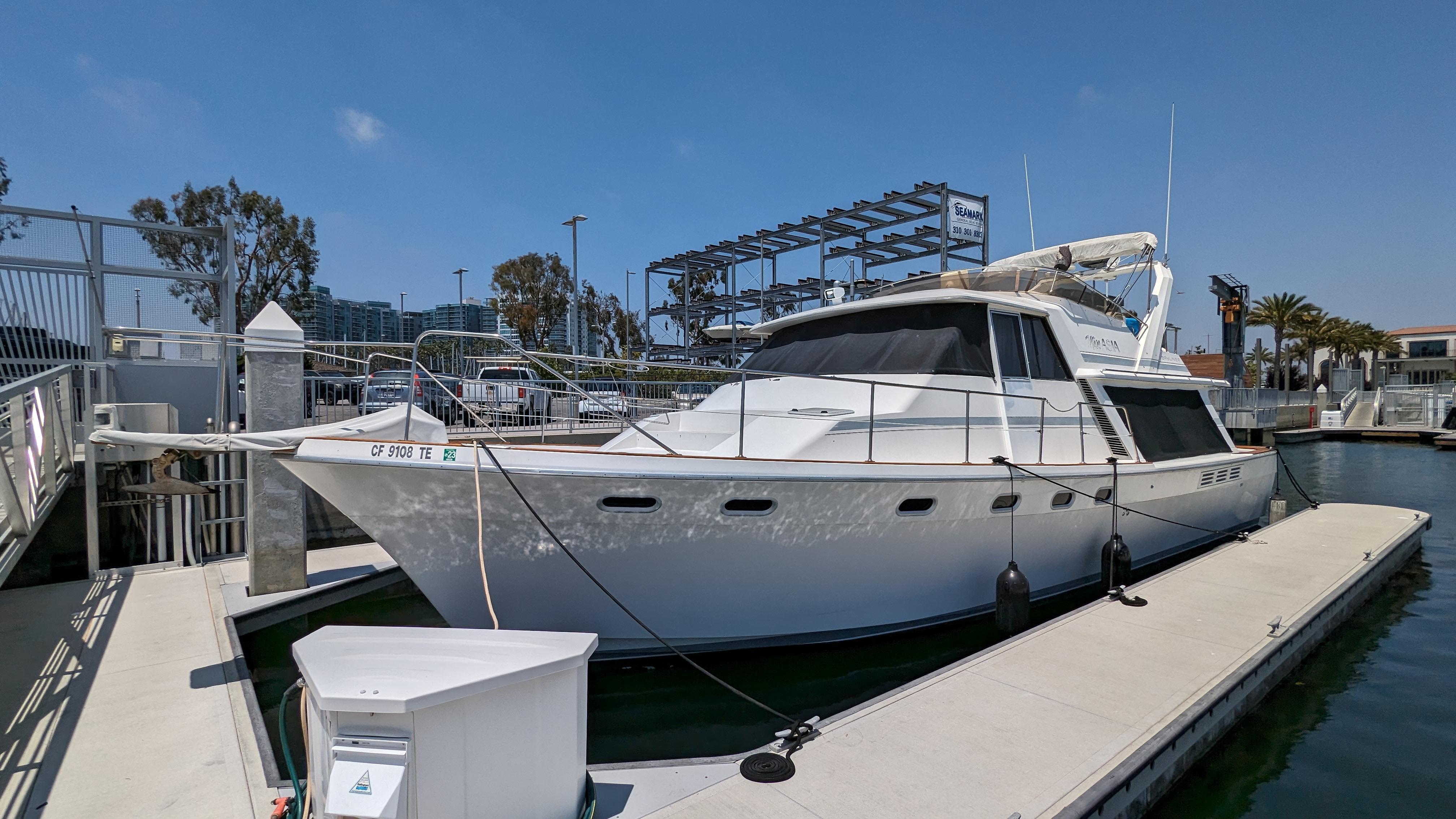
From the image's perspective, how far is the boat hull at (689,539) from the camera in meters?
4.23

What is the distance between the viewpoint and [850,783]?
315 centimetres

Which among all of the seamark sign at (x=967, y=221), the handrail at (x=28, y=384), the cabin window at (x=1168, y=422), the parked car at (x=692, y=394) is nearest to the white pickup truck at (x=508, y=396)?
the parked car at (x=692, y=394)

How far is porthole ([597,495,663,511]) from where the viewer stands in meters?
4.39

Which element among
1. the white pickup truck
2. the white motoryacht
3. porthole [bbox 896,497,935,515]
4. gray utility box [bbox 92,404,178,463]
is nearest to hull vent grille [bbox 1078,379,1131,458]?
the white motoryacht

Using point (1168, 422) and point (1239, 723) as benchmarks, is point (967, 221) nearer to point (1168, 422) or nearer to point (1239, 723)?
point (1168, 422)

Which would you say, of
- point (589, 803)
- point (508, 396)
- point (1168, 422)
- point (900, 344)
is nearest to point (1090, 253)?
point (1168, 422)

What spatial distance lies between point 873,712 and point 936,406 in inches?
112

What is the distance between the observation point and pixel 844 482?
4844 mm

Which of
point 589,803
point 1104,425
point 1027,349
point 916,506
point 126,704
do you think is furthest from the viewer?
point 1104,425

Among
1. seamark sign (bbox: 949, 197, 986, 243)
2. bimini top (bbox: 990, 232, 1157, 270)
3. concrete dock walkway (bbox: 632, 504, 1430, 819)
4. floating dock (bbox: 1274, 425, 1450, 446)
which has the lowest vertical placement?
floating dock (bbox: 1274, 425, 1450, 446)

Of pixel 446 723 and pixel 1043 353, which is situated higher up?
pixel 1043 353

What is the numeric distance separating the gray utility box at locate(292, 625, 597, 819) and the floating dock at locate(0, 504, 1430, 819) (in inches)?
21.0

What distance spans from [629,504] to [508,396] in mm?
9922

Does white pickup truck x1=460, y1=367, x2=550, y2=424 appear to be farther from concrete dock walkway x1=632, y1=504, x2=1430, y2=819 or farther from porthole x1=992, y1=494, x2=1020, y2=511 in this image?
porthole x1=992, y1=494, x2=1020, y2=511
